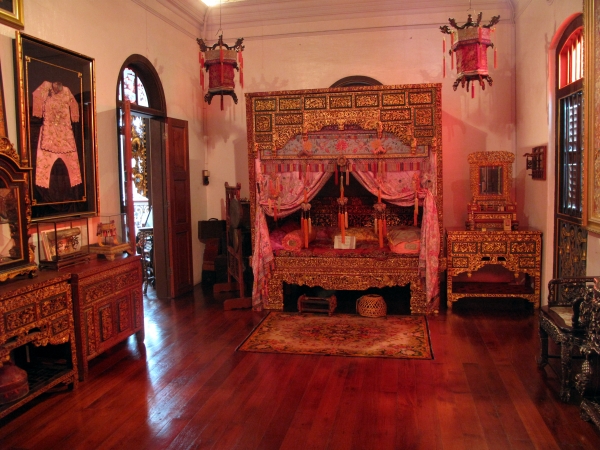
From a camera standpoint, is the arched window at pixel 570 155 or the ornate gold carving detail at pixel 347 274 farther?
the ornate gold carving detail at pixel 347 274

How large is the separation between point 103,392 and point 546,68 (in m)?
5.27

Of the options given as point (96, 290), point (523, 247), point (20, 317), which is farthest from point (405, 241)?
point (20, 317)

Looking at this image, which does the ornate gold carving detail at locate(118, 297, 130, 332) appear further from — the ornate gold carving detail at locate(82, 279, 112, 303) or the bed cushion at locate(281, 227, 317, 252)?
the bed cushion at locate(281, 227, 317, 252)

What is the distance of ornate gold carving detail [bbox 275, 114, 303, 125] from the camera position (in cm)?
603

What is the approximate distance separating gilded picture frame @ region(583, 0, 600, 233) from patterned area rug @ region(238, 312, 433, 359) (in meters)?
1.78

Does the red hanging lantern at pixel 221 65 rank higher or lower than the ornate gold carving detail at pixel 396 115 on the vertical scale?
higher

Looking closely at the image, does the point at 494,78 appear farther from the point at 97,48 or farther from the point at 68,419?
the point at 68,419

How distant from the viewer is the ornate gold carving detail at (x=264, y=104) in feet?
19.9

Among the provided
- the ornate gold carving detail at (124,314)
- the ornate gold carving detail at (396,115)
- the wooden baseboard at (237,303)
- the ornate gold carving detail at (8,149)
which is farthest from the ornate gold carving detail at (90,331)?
the ornate gold carving detail at (396,115)

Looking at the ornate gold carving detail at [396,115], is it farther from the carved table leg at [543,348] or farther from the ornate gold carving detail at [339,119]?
the carved table leg at [543,348]

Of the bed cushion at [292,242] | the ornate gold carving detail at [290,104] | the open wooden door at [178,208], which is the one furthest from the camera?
the open wooden door at [178,208]

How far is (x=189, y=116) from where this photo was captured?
7.30 metres

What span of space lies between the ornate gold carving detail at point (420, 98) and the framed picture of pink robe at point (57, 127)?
10.8ft

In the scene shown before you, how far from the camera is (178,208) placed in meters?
6.86
